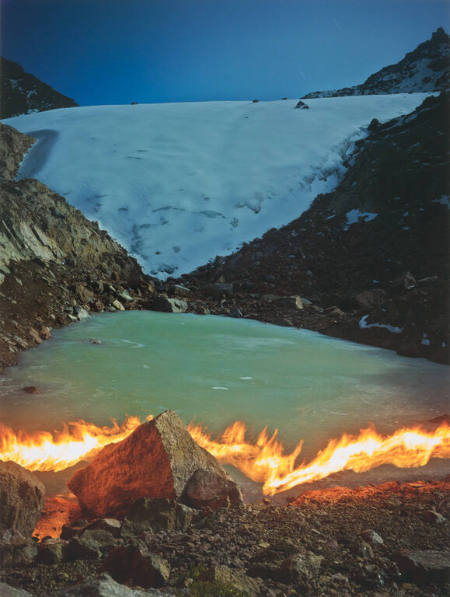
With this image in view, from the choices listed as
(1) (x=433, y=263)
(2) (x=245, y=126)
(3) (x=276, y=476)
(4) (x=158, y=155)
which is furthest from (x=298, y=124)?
(3) (x=276, y=476)

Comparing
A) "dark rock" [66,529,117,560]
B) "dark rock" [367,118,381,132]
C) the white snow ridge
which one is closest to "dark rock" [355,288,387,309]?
the white snow ridge

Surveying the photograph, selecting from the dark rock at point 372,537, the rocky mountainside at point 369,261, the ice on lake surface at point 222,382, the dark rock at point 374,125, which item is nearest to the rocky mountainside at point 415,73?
the dark rock at point 374,125

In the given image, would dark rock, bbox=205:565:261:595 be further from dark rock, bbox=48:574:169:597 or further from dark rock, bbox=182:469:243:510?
dark rock, bbox=182:469:243:510

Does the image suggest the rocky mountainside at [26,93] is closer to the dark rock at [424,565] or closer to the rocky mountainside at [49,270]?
the rocky mountainside at [49,270]

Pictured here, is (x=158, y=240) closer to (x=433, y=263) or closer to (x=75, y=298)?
(x=75, y=298)

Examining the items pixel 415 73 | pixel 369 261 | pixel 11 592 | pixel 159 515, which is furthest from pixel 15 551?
pixel 415 73

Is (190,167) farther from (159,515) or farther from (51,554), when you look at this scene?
(51,554)
